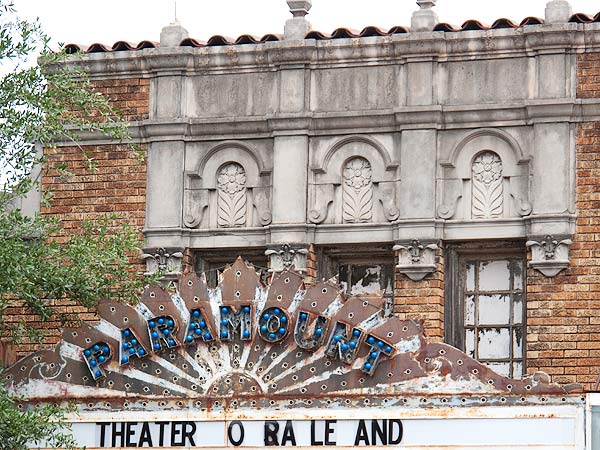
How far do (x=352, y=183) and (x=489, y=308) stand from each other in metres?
2.18

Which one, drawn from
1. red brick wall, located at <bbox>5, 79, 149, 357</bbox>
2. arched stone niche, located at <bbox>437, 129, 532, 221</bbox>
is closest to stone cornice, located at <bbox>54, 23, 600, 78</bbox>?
red brick wall, located at <bbox>5, 79, 149, 357</bbox>

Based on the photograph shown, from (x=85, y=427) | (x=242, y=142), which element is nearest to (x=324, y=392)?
(x=85, y=427)

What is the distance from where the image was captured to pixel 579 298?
23.9 metres

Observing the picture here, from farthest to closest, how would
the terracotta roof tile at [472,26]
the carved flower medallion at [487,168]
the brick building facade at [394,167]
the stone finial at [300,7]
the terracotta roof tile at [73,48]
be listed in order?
1. the terracotta roof tile at [73,48]
2. the stone finial at [300,7]
3. the terracotta roof tile at [472,26]
4. the carved flower medallion at [487,168]
5. the brick building facade at [394,167]

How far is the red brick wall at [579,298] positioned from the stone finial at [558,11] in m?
0.60

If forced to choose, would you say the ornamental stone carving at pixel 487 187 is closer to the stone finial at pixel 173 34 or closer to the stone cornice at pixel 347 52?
the stone cornice at pixel 347 52

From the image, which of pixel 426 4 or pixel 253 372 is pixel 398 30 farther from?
pixel 253 372

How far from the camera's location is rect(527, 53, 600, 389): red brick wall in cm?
2381

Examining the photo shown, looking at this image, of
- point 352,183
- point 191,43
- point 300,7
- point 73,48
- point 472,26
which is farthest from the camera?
point 73,48

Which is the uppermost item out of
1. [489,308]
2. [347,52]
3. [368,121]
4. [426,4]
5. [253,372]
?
[426,4]

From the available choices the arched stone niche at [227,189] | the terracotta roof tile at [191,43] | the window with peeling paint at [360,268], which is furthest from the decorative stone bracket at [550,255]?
the terracotta roof tile at [191,43]

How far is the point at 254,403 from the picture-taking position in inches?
886

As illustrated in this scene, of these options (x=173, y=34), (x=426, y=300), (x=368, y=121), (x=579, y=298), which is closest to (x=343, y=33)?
(x=368, y=121)

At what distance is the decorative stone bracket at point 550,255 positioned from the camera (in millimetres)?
23953
